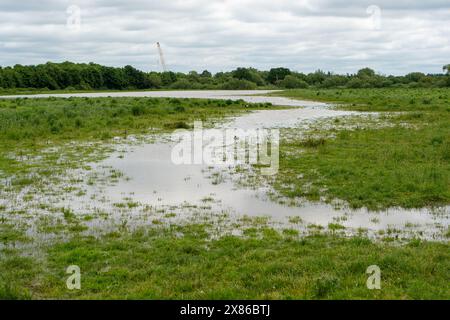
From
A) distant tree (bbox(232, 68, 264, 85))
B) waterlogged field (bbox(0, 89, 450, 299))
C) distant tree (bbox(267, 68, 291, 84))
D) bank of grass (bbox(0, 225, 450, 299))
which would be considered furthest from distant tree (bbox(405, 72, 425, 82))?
bank of grass (bbox(0, 225, 450, 299))

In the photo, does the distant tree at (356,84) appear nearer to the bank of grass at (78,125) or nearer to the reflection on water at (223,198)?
the bank of grass at (78,125)

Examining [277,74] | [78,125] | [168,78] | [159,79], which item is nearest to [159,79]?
[159,79]

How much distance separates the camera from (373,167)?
18094 mm

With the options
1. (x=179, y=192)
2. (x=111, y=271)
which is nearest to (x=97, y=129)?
(x=179, y=192)

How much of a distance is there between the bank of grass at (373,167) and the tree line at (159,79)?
96.4m

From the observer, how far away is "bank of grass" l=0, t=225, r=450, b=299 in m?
7.61

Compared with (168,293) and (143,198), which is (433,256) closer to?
(168,293)

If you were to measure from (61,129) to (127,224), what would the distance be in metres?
21.6

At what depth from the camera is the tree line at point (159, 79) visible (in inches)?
5069

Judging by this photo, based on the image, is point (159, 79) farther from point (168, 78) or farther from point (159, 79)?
point (168, 78)

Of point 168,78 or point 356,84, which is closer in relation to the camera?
point 356,84

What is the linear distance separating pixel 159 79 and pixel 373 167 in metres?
146

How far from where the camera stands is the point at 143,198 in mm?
14500

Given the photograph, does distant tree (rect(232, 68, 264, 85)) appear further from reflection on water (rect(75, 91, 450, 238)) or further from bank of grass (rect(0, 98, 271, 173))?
reflection on water (rect(75, 91, 450, 238))
